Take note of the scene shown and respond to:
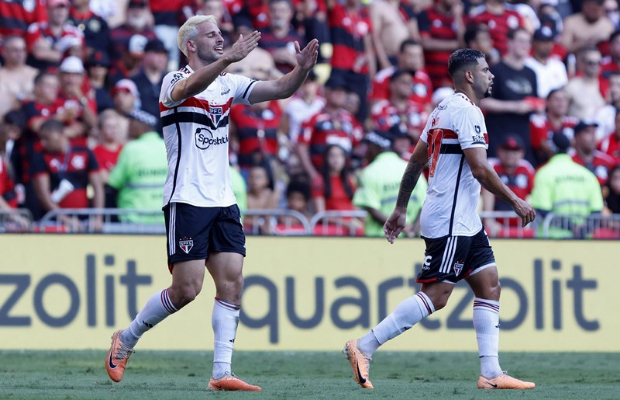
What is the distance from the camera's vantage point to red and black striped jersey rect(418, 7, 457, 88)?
1847cm

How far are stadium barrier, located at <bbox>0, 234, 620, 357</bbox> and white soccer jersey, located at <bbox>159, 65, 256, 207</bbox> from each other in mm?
4829

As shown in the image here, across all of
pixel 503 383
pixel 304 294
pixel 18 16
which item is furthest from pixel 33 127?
pixel 503 383

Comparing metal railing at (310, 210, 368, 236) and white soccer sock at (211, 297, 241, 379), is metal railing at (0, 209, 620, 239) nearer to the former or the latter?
metal railing at (310, 210, 368, 236)

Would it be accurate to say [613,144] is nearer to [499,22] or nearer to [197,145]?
[499,22]

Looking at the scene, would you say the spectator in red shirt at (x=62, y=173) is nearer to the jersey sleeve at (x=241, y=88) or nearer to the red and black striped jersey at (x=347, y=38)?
the red and black striped jersey at (x=347, y=38)

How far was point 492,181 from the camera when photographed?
8.52 meters

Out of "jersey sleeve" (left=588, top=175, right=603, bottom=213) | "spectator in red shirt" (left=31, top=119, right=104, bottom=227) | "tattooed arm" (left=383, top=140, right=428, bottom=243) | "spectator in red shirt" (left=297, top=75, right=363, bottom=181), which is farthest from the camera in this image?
"spectator in red shirt" (left=297, top=75, right=363, bottom=181)

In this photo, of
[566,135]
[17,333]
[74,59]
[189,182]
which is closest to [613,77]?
[566,135]

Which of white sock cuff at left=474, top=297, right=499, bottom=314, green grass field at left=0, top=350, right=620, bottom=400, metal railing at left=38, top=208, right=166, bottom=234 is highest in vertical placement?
metal railing at left=38, top=208, right=166, bottom=234

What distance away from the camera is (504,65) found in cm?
1730

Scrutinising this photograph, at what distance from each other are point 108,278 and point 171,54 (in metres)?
4.92

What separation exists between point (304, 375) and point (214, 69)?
11.7 ft

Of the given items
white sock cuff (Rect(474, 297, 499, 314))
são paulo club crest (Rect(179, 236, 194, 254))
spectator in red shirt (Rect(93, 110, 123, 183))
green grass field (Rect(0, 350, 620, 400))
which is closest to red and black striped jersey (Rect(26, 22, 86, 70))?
spectator in red shirt (Rect(93, 110, 123, 183))

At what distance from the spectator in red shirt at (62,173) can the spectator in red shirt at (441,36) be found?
19.6 feet
